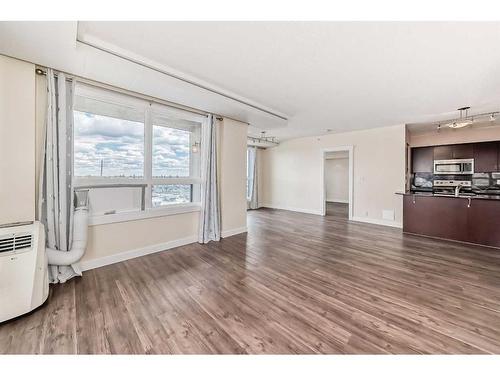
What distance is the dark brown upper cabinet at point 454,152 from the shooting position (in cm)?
527

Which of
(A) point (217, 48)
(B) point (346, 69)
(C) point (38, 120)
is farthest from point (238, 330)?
(C) point (38, 120)

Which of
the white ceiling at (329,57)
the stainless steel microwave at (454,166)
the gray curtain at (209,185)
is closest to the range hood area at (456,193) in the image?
the stainless steel microwave at (454,166)

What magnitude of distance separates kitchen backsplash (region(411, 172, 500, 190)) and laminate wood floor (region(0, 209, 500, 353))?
2.72 metres

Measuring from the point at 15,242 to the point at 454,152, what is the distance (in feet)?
27.2

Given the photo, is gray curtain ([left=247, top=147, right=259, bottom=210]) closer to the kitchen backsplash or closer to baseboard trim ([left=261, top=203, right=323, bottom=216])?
baseboard trim ([left=261, top=203, right=323, bottom=216])

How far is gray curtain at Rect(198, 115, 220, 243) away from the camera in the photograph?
12.7ft

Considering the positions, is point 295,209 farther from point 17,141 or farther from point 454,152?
point 17,141

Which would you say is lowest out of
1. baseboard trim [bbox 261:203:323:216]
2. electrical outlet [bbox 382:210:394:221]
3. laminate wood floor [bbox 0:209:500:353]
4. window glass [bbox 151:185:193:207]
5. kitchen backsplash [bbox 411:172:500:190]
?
laminate wood floor [bbox 0:209:500:353]

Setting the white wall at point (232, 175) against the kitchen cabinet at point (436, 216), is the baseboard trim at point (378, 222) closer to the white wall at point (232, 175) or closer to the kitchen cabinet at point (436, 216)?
the kitchen cabinet at point (436, 216)

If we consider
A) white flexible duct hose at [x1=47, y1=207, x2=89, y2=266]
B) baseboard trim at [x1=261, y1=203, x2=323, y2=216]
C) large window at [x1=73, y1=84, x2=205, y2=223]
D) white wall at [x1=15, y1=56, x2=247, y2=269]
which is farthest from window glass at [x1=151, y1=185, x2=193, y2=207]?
baseboard trim at [x1=261, y1=203, x2=323, y2=216]

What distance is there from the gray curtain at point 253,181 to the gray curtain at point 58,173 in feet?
19.4

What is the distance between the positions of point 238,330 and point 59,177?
2586 millimetres

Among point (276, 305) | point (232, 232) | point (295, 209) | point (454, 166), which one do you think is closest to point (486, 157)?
point (454, 166)
